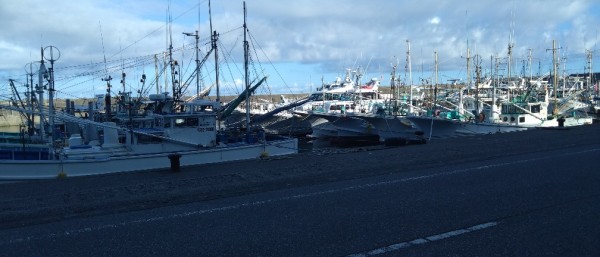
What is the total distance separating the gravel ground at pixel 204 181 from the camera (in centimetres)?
935

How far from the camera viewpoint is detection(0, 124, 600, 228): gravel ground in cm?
935

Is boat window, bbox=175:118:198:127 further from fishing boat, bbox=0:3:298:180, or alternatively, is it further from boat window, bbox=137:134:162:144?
boat window, bbox=137:134:162:144

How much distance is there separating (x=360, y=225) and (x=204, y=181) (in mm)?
5398

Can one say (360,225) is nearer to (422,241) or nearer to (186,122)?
(422,241)

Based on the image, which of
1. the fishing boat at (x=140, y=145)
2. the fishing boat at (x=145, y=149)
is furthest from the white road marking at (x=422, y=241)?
the fishing boat at (x=145, y=149)

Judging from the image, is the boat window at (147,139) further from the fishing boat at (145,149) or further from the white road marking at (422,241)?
the white road marking at (422,241)

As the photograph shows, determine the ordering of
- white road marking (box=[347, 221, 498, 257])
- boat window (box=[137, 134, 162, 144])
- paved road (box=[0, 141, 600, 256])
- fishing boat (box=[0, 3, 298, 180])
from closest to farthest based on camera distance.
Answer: white road marking (box=[347, 221, 498, 257])
paved road (box=[0, 141, 600, 256])
fishing boat (box=[0, 3, 298, 180])
boat window (box=[137, 134, 162, 144])

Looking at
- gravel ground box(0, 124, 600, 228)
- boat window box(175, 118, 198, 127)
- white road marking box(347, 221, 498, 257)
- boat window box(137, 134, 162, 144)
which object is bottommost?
white road marking box(347, 221, 498, 257)

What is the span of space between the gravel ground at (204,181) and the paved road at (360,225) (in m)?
0.80

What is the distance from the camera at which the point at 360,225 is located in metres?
7.39

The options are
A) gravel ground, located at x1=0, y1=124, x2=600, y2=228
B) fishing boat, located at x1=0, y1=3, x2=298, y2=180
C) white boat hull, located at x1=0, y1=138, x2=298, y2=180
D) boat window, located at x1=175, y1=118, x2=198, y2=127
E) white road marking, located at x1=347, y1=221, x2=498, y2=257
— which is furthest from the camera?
boat window, located at x1=175, y1=118, x2=198, y2=127

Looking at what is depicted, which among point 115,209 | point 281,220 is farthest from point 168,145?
point 281,220

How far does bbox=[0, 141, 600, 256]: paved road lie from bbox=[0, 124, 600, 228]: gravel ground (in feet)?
2.64

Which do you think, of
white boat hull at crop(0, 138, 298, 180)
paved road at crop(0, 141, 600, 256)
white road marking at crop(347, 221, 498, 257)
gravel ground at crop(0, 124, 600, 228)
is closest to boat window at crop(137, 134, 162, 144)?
white boat hull at crop(0, 138, 298, 180)
